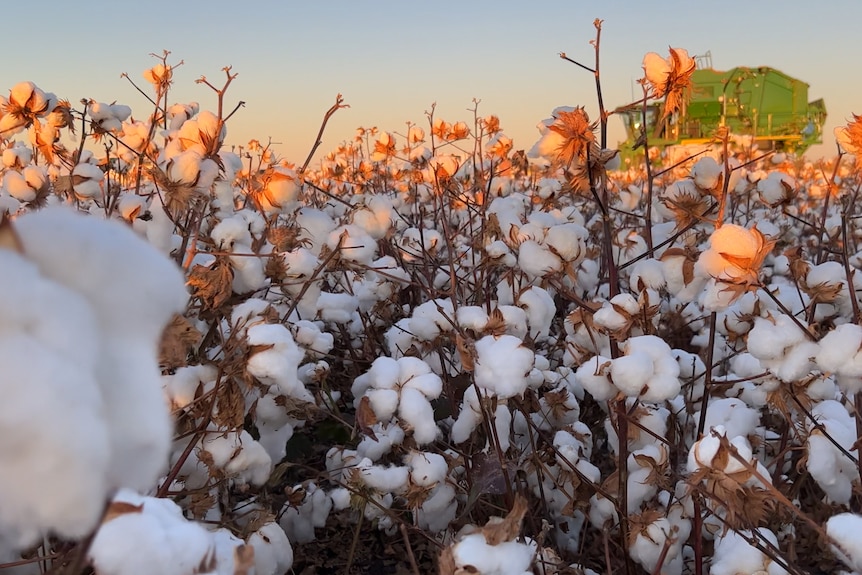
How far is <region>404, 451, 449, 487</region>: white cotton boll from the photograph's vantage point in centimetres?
145

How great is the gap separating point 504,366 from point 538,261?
1.13ft

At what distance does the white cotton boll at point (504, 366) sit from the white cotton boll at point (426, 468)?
→ 0.24 metres

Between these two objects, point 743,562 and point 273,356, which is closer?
point 743,562

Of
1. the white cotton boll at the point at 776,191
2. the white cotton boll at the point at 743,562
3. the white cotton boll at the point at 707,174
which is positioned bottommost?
the white cotton boll at the point at 743,562

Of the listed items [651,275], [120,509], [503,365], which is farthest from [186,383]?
[651,275]

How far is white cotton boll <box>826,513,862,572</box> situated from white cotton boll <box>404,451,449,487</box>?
75 cm

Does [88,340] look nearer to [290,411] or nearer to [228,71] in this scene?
[290,411]

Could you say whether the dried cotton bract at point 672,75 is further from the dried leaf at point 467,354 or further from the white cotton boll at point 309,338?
the white cotton boll at point 309,338

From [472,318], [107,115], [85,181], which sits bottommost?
[472,318]

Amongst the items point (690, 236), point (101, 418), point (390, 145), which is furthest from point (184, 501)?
point (390, 145)

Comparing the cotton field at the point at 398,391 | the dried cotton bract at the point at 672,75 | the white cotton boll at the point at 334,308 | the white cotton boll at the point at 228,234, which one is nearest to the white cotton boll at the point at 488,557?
the cotton field at the point at 398,391

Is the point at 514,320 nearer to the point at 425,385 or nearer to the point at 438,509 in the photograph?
the point at 425,385

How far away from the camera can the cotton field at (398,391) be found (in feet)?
1.18

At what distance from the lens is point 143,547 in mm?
669
